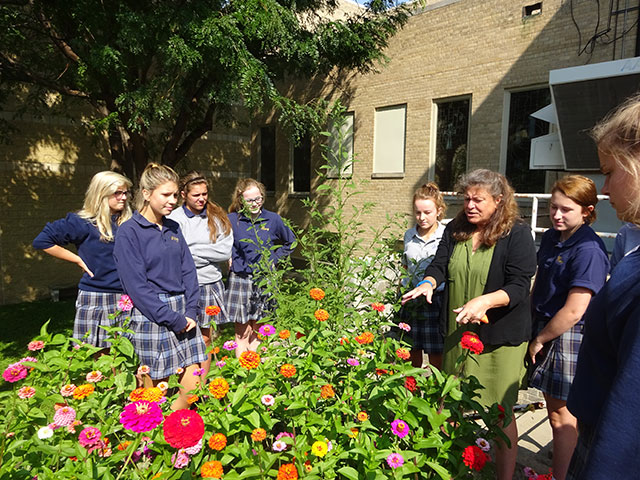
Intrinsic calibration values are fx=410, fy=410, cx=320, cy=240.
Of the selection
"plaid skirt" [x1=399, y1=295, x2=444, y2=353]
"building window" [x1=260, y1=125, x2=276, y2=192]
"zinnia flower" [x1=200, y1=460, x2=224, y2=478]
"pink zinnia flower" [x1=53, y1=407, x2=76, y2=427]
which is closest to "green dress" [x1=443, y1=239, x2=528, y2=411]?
"plaid skirt" [x1=399, y1=295, x2=444, y2=353]

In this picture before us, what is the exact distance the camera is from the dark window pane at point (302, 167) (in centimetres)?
1404

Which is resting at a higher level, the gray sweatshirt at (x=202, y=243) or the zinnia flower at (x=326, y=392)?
the gray sweatshirt at (x=202, y=243)

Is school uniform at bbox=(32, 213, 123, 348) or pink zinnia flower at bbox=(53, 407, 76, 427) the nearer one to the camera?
pink zinnia flower at bbox=(53, 407, 76, 427)

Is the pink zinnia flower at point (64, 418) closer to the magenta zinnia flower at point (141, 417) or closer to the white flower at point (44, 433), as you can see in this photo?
the white flower at point (44, 433)

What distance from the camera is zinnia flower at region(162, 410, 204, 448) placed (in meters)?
1.11

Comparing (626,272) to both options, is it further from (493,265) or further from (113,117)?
(113,117)

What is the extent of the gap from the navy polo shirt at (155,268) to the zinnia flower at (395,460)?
5.38 ft

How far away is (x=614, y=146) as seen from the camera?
877 mm

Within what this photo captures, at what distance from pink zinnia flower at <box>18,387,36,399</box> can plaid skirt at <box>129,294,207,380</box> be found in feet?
2.49

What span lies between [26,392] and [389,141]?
36.8ft

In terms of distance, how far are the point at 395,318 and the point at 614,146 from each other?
7.46 feet

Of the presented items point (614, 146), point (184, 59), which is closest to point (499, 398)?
point (614, 146)

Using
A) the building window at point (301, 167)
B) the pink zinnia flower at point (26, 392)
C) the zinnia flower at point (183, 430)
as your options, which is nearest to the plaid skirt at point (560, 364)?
the zinnia flower at point (183, 430)

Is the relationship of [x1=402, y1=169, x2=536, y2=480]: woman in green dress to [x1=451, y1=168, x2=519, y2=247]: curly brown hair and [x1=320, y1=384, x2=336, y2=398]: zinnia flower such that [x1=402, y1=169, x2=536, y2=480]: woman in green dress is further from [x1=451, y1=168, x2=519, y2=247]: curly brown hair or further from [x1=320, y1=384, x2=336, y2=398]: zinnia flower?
[x1=320, y1=384, x2=336, y2=398]: zinnia flower
